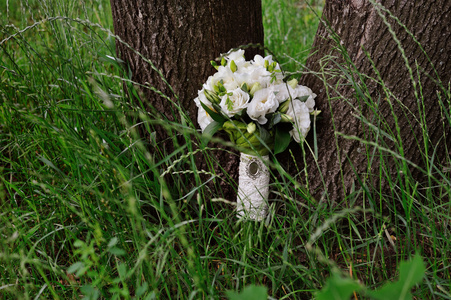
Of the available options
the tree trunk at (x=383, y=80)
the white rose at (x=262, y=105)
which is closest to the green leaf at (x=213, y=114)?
the white rose at (x=262, y=105)

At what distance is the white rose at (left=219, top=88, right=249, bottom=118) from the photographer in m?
1.47

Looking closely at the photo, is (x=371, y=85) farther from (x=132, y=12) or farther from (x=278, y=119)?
(x=132, y=12)

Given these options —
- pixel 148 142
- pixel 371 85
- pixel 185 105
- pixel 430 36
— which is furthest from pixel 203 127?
pixel 430 36

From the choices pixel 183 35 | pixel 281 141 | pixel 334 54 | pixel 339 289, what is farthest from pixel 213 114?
pixel 339 289

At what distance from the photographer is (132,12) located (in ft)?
5.49

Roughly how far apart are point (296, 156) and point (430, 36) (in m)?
0.65

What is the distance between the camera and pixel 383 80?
149 centimetres

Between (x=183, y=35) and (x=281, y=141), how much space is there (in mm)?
577

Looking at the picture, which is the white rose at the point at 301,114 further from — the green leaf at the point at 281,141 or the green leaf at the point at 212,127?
the green leaf at the point at 212,127

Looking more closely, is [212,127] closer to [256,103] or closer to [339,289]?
[256,103]

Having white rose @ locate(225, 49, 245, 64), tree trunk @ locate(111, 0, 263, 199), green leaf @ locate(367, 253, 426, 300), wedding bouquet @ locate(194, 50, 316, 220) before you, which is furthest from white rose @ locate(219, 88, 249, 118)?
green leaf @ locate(367, 253, 426, 300)

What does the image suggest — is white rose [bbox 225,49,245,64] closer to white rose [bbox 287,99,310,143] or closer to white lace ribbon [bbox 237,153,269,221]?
white rose [bbox 287,99,310,143]

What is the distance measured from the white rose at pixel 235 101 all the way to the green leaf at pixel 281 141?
0.18m

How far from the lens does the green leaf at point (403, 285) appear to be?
61 centimetres
